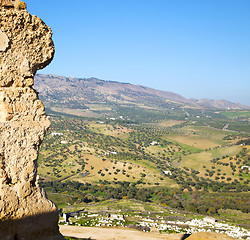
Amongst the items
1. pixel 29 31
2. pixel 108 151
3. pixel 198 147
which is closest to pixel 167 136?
pixel 198 147

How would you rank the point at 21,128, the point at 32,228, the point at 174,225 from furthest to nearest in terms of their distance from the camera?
1. the point at 174,225
2. the point at 32,228
3. the point at 21,128

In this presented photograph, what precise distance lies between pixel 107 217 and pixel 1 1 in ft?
99.0

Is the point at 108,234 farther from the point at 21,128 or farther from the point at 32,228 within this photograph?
the point at 21,128

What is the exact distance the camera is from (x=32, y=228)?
722 centimetres

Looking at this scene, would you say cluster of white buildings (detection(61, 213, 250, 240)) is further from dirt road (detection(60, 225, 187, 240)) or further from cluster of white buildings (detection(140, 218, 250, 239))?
dirt road (detection(60, 225, 187, 240))

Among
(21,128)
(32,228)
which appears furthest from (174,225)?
(21,128)

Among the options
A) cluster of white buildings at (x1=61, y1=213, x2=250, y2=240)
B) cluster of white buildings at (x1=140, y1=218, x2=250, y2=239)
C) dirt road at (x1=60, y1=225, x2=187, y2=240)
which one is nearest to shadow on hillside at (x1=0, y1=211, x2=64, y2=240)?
dirt road at (x1=60, y1=225, x2=187, y2=240)

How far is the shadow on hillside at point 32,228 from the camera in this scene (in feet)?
21.8

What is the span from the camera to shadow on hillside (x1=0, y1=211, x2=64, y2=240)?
21.8 ft

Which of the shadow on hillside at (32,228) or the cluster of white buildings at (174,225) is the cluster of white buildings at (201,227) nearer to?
the cluster of white buildings at (174,225)

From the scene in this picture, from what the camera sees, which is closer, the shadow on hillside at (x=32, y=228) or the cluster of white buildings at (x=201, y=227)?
the shadow on hillside at (x=32, y=228)

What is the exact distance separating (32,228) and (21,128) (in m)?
2.95

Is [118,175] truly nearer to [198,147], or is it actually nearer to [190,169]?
[190,169]

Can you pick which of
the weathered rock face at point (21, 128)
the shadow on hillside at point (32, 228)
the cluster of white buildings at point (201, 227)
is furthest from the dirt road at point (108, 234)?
the weathered rock face at point (21, 128)
